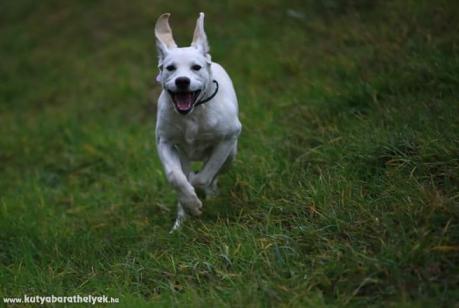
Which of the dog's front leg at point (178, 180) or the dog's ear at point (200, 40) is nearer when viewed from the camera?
the dog's front leg at point (178, 180)

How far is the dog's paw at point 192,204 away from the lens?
525 cm

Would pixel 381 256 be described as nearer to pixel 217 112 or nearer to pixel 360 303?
pixel 360 303

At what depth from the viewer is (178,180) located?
5207mm

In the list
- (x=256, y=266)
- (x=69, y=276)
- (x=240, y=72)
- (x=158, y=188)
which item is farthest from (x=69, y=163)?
(x=256, y=266)

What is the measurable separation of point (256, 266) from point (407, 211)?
3.40ft

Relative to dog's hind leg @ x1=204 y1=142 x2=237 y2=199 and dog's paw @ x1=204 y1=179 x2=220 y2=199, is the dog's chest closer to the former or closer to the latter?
dog's hind leg @ x1=204 y1=142 x2=237 y2=199

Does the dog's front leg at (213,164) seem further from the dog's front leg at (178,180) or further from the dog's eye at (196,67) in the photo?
the dog's eye at (196,67)

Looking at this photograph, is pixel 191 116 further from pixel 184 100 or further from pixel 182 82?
pixel 182 82

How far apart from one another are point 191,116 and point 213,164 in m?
0.44

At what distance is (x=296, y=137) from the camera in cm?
652

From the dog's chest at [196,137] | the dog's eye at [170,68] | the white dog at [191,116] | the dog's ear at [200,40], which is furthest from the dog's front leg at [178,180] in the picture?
the dog's ear at [200,40]

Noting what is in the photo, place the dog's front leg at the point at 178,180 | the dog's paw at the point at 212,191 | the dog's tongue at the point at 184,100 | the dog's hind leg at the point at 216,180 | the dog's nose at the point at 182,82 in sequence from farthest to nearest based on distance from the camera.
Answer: the dog's paw at the point at 212,191
the dog's hind leg at the point at 216,180
the dog's front leg at the point at 178,180
the dog's tongue at the point at 184,100
the dog's nose at the point at 182,82

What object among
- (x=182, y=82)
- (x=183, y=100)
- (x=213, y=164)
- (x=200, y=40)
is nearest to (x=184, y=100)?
(x=183, y=100)

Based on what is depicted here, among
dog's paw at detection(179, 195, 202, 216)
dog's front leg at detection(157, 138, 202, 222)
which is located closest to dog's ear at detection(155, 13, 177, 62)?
dog's front leg at detection(157, 138, 202, 222)
